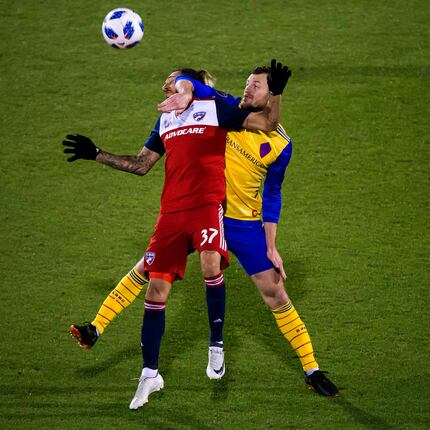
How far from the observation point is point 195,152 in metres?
6.43

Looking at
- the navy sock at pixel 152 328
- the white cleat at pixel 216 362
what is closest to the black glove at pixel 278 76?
the navy sock at pixel 152 328

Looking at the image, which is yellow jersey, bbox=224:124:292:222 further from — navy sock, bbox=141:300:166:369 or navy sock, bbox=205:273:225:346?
navy sock, bbox=141:300:166:369

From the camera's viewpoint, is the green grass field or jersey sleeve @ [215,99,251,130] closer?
jersey sleeve @ [215,99,251,130]

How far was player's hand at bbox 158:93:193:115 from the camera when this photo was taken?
20.5 ft

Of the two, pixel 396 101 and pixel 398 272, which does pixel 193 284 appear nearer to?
pixel 398 272

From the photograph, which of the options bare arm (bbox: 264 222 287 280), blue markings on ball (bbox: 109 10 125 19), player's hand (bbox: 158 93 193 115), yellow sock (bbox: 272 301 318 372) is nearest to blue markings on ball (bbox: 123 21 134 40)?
blue markings on ball (bbox: 109 10 125 19)

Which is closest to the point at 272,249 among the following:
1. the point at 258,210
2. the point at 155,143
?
the point at 258,210

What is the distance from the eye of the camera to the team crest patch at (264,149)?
673 centimetres

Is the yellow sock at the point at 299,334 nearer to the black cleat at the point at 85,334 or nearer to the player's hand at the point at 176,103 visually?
the black cleat at the point at 85,334

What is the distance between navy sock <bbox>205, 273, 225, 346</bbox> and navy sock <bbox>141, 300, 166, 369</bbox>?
0.35 m

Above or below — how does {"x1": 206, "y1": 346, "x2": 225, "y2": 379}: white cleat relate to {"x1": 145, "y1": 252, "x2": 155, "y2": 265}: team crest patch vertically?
below

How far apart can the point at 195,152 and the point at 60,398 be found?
1.90 metres

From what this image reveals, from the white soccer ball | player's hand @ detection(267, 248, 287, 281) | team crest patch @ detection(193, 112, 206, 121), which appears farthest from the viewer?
the white soccer ball

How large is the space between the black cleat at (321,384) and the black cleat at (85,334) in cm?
154
